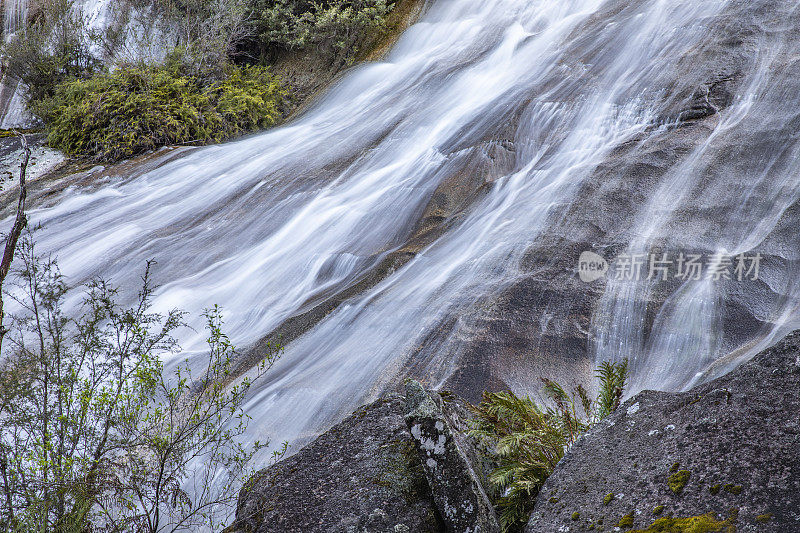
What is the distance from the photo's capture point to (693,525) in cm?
226

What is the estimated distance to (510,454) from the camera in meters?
3.37

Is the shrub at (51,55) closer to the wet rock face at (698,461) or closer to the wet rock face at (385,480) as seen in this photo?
the wet rock face at (385,480)

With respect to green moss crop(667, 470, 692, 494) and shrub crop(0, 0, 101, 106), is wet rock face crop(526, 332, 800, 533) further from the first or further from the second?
shrub crop(0, 0, 101, 106)

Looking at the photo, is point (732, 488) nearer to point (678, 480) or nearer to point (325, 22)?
point (678, 480)

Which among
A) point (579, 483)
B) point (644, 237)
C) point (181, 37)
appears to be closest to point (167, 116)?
point (181, 37)

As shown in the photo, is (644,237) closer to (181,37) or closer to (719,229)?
(719,229)

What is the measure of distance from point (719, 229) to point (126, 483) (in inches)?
231

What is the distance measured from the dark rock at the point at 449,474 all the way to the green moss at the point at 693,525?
774mm

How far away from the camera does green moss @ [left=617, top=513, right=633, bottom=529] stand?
2.45 m

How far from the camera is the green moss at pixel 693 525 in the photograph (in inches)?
86.9

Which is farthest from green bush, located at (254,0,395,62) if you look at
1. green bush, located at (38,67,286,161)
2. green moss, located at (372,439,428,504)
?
green moss, located at (372,439,428,504)

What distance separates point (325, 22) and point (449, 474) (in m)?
12.1
